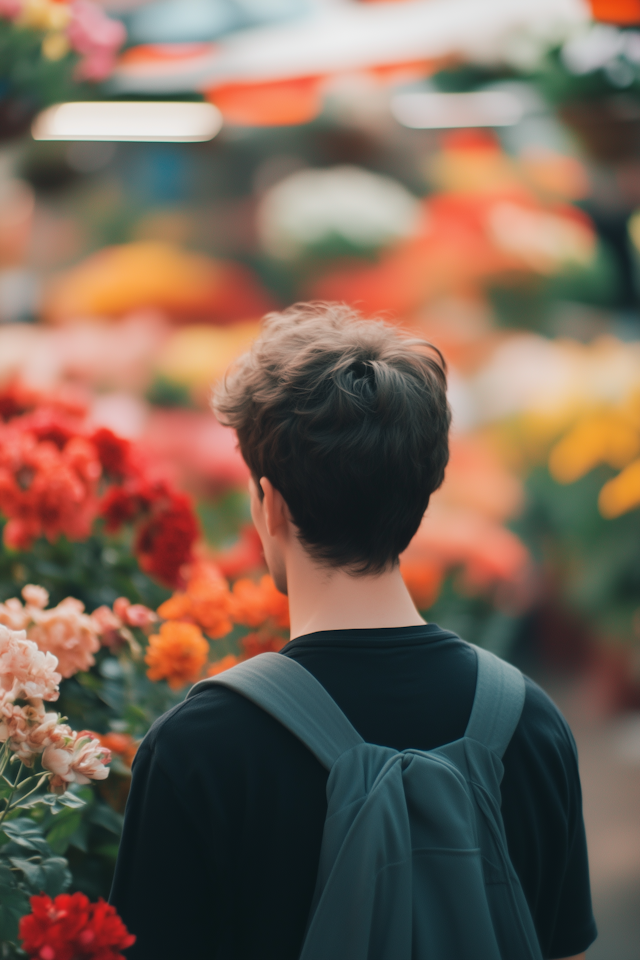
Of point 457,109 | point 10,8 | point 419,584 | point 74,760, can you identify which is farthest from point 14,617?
point 457,109

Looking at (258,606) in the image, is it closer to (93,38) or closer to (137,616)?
(137,616)

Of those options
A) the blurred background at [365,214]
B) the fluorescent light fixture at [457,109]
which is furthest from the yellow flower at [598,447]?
the fluorescent light fixture at [457,109]

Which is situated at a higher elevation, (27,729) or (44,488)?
(44,488)

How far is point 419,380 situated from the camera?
0.75m

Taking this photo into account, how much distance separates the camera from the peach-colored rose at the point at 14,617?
37.7 inches

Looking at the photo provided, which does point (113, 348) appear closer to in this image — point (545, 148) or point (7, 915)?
point (545, 148)

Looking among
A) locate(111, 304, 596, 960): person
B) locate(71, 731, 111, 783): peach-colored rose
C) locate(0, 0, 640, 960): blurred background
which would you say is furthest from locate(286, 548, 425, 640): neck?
locate(0, 0, 640, 960): blurred background

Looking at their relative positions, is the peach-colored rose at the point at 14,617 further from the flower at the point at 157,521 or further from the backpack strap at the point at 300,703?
the backpack strap at the point at 300,703

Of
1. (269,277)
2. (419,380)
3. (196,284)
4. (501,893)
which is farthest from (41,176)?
(501,893)

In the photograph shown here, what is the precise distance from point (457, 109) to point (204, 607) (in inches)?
84.7

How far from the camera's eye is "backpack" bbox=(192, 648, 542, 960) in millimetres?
596

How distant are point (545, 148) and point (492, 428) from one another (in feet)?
3.43

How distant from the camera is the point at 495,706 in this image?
71cm

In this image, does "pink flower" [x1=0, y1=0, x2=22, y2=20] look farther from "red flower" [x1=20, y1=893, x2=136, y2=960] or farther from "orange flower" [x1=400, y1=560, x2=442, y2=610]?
"red flower" [x1=20, y1=893, x2=136, y2=960]
